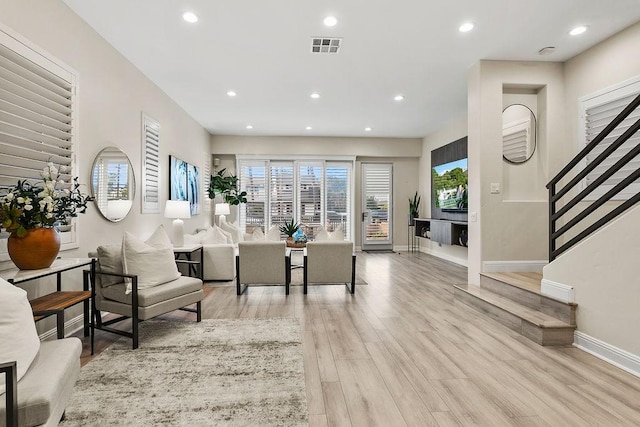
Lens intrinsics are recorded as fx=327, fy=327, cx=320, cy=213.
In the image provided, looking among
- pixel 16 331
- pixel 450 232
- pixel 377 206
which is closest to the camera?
pixel 16 331

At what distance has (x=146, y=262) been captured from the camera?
3070 mm

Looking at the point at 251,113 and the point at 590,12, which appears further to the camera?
the point at 251,113

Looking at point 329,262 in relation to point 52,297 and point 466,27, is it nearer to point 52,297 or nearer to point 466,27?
point 52,297

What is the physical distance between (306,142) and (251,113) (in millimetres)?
2380

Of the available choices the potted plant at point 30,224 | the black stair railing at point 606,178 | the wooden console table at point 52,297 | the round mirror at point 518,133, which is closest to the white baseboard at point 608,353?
the black stair railing at point 606,178

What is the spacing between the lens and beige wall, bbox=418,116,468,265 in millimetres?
6980

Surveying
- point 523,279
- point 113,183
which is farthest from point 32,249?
point 523,279

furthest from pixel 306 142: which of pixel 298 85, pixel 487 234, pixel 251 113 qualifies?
pixel 487 234

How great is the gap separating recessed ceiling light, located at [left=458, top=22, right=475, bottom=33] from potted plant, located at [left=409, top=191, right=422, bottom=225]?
5758 millimetres

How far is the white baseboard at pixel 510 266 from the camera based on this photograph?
419cm

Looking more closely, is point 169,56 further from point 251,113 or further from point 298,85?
point 251,113

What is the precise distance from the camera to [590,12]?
3.17m

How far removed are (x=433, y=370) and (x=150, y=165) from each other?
4.53 metres

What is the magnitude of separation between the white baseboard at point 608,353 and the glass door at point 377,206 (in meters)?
6.23
